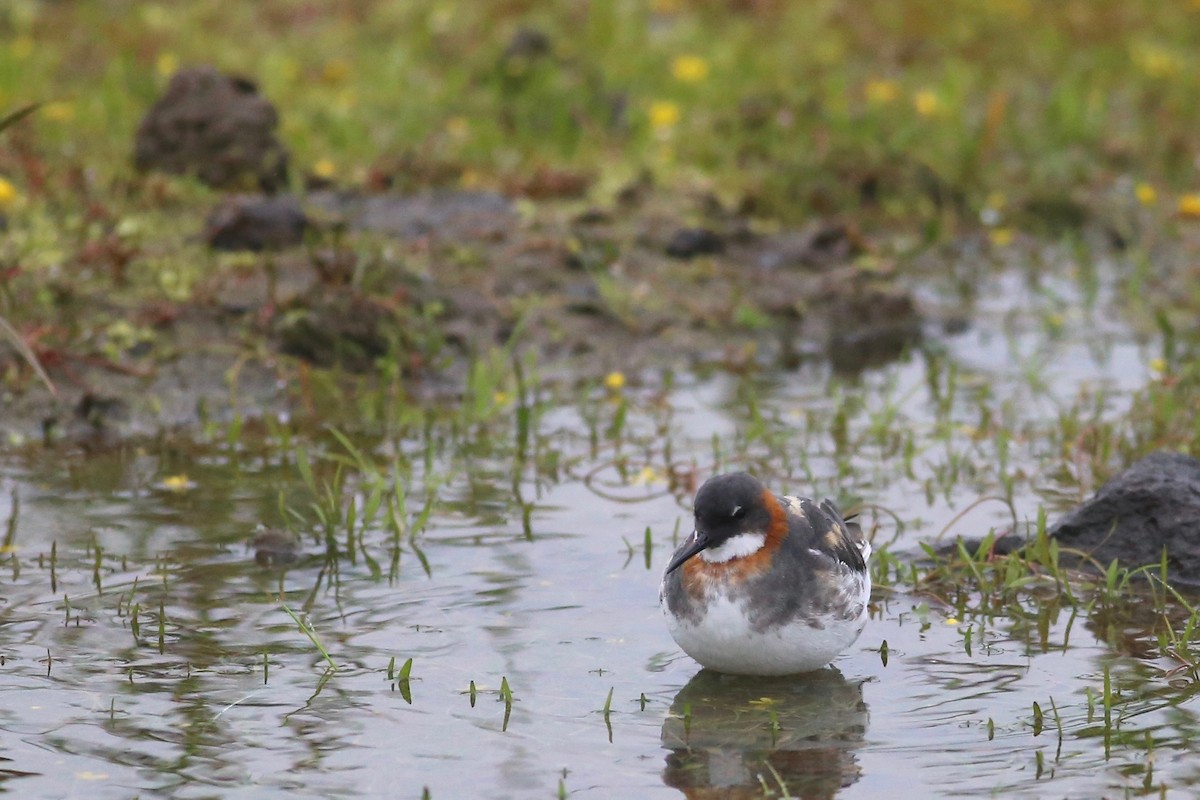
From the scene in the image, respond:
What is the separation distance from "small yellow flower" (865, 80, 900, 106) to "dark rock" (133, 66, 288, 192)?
14.6 ft

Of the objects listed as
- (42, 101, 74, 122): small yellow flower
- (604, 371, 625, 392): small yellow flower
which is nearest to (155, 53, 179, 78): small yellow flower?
(42, 101, 74, 122): small yellow flower

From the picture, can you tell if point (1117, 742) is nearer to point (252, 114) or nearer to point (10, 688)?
point (10, 688)

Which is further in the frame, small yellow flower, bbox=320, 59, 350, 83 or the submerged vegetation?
small yellow flower, bbox=320, 59, 350, 83

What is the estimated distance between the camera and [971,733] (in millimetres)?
5086

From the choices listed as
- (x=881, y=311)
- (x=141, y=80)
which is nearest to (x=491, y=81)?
(x=141, y=80)

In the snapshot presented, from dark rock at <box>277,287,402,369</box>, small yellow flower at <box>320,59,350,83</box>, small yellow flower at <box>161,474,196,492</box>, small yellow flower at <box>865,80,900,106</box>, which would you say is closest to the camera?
small yellow flower at <box>161,474,196,492</box>

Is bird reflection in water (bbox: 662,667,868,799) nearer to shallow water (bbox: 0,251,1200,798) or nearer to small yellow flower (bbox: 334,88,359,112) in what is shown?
shallow water (bbox: 0,251,1200,798)

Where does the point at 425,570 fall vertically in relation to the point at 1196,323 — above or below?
below

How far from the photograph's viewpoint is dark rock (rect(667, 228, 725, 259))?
1034 centimetres

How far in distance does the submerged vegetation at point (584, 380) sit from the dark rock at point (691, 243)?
3cm

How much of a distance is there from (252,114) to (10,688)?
5.73m

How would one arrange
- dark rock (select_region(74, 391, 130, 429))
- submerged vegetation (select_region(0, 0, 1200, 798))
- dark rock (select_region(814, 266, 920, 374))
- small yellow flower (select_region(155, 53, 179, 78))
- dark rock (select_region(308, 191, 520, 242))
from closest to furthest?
1. submerged vegetation (select_region(0, 0, 1200, 798))
2. dark rock (select_region(74, 391, 130, 429))
3. dark rock (select_region(814, 266, 920, 374))
4. dark rock (select_region(308, 191, 520, 242))
5. small yellow flower (select_region(155, 53, 179, 78))

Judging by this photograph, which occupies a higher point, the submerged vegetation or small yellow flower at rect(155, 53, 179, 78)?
small yellow flower at rect(155, 53, 179, 78)

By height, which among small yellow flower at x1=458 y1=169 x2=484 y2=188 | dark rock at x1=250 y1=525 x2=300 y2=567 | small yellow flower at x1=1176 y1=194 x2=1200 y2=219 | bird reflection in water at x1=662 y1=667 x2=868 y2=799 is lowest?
bird reflection in water at x1=662 y1=667 x2=868 y2=799
